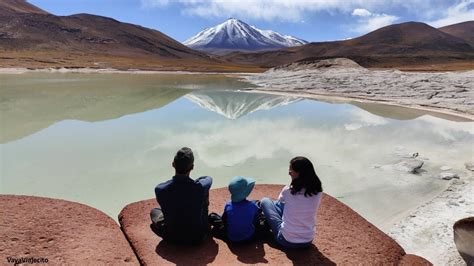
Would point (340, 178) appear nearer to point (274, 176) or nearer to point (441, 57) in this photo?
point (274, 176)

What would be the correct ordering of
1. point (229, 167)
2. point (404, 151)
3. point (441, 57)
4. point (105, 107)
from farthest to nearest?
point (441, 57) < point (105, 107) < point (404, 151) < point (229, 167)

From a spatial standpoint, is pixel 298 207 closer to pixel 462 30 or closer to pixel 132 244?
pixel 132 244

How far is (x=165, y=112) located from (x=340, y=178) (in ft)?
34.6

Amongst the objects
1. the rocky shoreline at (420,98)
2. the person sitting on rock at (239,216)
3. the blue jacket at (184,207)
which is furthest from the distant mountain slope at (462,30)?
the blue jacket at (184,207)

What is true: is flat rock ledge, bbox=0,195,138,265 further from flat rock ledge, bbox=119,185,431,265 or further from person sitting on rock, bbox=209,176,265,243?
person sitting on rock, bbox=209,176,265,243

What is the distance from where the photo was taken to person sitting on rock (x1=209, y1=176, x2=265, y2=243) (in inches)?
174

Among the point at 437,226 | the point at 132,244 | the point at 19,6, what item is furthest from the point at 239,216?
the point at 19,6

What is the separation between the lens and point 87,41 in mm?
99000

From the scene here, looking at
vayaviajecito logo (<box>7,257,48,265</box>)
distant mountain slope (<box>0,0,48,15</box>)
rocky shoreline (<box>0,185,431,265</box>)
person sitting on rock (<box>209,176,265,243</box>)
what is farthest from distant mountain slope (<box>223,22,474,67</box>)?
vayaviajecito logo (<box>7,257,48,265</box>)

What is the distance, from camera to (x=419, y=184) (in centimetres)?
A: 776

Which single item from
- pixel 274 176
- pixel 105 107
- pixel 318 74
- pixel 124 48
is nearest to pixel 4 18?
pixel 124 48

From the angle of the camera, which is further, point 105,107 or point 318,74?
point 318,74

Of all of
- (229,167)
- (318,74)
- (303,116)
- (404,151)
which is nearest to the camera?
(229,167)

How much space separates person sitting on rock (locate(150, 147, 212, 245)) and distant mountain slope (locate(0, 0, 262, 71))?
6630 centimetres
